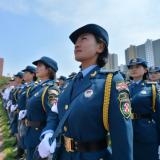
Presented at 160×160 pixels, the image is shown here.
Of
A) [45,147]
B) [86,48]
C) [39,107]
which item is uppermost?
[86,48]

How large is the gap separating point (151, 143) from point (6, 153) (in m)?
5.21

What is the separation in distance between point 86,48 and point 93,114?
0.66 m

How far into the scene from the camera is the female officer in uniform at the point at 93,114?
7.92 ft

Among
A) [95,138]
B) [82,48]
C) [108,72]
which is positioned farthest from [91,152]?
[82,48]

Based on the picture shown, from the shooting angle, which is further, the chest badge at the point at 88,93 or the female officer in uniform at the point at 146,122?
the female officer in uniform at the point at 146,122

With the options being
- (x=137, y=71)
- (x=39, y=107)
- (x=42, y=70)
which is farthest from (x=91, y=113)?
(x=137, y=71)

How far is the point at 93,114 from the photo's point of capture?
253cm

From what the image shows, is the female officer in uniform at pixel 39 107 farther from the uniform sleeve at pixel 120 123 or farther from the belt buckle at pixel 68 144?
the uniform sleeve at pixel 120 123

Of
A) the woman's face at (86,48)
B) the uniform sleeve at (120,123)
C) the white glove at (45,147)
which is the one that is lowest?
the white glove at (45,147)

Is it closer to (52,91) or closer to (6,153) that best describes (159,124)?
(52,91)

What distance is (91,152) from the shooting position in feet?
8.32

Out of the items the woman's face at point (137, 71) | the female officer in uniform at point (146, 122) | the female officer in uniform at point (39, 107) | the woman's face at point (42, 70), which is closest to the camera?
the female officer in uniform at point (39, 107)

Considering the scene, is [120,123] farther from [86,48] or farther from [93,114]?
[86,48]

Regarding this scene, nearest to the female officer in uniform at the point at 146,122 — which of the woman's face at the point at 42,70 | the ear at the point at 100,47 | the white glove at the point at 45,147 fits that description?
the woman's face at the point at 42,70
